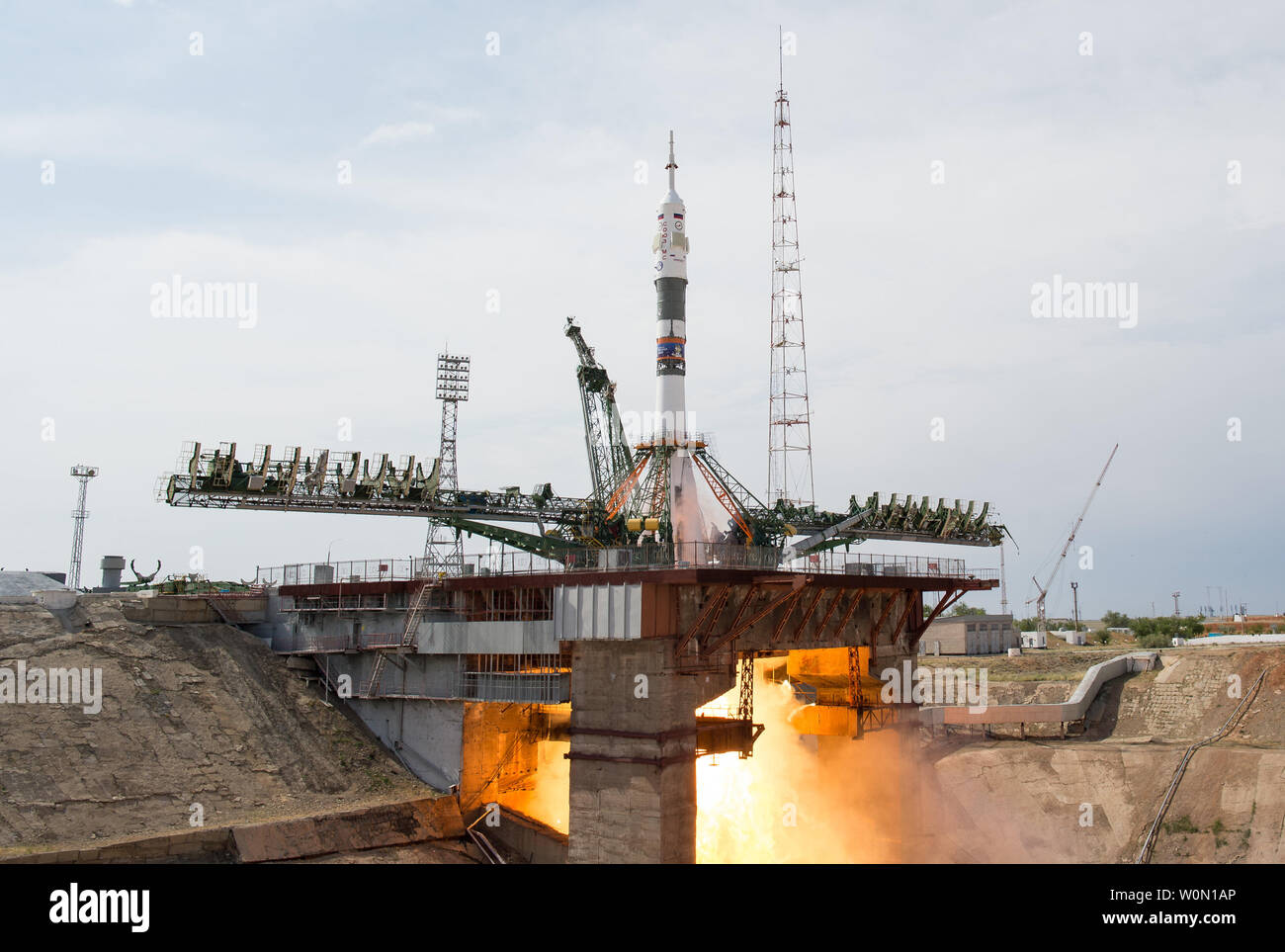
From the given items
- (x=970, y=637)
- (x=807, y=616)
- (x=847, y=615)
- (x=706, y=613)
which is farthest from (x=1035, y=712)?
(x=706, y=613)

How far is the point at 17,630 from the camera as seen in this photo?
47219mm

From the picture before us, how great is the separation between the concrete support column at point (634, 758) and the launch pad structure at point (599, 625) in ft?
0.28

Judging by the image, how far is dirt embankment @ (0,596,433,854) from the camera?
38.2m

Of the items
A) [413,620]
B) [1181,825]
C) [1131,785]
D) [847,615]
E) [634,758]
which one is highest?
[847,615]

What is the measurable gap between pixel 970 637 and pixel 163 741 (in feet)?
240

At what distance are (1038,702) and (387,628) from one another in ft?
152

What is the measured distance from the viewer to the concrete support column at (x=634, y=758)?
3781cm

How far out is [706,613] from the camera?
39.1m

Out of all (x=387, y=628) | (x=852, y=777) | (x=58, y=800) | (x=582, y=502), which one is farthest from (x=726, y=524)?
(x=58, y=800)

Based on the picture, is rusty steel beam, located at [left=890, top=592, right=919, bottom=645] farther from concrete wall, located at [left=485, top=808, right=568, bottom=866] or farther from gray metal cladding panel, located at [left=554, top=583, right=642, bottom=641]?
concrete wall, located at [left=485, top=808, right=568, bottom=866]

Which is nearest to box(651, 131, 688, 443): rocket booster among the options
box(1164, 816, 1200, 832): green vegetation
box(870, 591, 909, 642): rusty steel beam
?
box(870, 591, 909, 642): rusty steel beam

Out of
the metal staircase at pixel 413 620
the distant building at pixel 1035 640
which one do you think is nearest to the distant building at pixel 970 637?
the distant building at pixel 1035 640

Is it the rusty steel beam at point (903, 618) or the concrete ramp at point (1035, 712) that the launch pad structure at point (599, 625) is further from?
the concrete ramp at point (1035, 712)

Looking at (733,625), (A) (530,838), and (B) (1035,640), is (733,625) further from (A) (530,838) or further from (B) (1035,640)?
(B) (1035,640)
